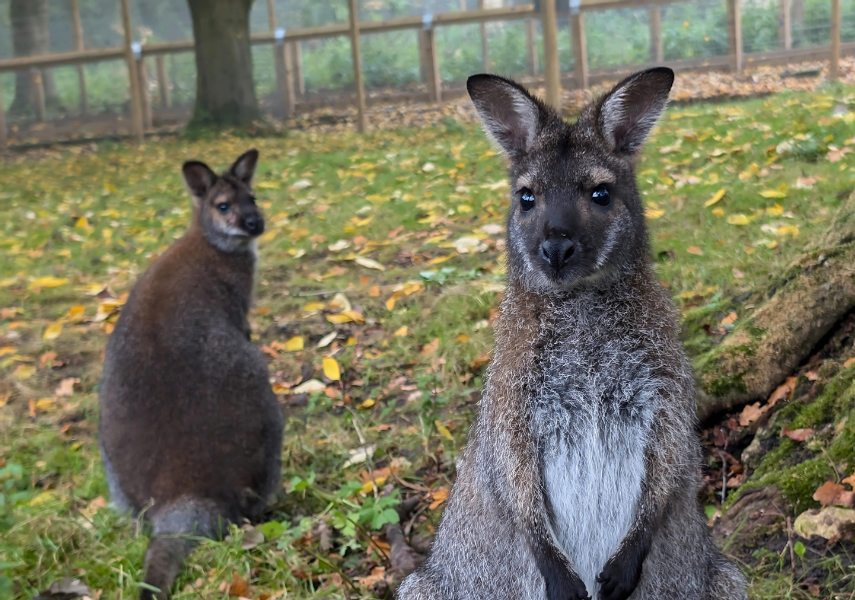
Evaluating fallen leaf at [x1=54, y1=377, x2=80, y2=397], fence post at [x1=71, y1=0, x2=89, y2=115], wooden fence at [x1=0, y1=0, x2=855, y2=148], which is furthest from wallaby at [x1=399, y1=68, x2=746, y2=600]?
fence post at [x1=71, y1=0, x2=89, y2=115]

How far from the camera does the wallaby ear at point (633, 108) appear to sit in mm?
2580

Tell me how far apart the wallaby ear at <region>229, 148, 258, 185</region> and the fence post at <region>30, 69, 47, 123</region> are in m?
6.87

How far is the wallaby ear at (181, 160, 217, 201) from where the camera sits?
5.40m

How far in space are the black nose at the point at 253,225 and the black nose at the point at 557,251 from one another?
303 centimetres

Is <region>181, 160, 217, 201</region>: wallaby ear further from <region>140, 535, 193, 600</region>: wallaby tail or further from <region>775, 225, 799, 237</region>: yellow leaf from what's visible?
<region>775, 225, 799, 237</region>: yellow leaf

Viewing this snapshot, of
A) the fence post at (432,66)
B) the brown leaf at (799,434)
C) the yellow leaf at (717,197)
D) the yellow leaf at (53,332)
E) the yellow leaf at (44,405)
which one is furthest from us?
the fence post at (432,66)

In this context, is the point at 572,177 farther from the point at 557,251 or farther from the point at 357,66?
the point at 357,66

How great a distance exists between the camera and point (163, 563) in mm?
3414

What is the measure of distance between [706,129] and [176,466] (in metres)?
6.04

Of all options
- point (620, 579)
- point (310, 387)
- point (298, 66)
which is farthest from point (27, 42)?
point (620, 579)

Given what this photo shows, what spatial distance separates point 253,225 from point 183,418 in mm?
1657

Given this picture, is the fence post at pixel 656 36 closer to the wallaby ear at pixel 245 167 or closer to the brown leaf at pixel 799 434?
the wallaby ear at pixel 245 167

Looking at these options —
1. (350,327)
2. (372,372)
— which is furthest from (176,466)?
(350,327)

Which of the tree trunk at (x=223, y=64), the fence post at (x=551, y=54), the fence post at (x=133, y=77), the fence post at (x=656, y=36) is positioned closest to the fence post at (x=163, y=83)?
the fence post at (x=133, y=77)
